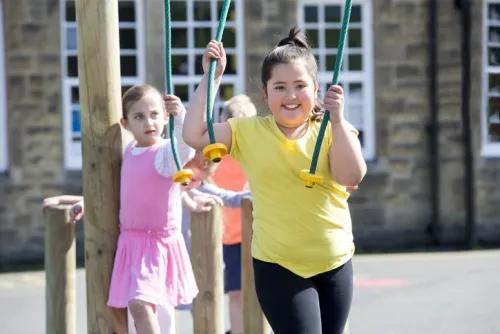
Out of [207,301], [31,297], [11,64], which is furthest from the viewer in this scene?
[11,64]

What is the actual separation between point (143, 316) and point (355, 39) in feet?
29.9

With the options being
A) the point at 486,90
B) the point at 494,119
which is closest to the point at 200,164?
the point at 486,90

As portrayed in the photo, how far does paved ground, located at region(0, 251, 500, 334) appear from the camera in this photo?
7.58m

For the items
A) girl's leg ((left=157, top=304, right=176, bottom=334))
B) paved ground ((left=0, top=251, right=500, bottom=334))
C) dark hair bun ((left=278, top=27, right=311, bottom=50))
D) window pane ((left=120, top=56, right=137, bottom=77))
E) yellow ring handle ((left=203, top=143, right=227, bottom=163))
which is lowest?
paved ground ((left=0, top=251, right=500, bottom=334))

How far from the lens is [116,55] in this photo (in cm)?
458

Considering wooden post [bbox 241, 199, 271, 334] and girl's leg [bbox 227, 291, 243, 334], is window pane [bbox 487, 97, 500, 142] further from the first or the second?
wooden post [bbox 241, 199, 271, 334]

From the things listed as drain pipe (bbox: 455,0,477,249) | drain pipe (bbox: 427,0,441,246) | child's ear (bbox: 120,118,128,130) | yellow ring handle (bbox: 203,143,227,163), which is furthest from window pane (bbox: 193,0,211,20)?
yellow ring handle (bbox: 203,143,227,163)

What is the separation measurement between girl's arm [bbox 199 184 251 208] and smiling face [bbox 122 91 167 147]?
0.95 meters

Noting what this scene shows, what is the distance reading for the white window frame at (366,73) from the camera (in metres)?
13.0

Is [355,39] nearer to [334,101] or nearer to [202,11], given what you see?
[202,11]

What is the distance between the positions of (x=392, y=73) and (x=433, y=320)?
5813mm

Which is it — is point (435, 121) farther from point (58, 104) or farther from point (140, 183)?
point (140, 183)

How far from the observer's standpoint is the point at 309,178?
144 inches

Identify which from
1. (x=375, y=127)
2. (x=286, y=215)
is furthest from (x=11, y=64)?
(x=286, y=215)
